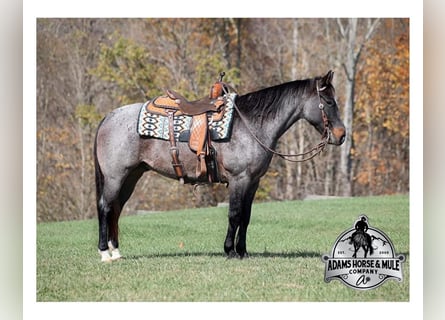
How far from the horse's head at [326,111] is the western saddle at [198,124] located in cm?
104

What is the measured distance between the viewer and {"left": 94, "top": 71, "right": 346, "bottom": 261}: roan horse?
357 inches

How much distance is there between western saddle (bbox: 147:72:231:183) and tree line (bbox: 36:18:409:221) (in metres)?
7.48

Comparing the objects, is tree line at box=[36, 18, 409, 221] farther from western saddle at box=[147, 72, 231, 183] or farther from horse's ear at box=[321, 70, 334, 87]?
horse's ear at box=[321, 70, 334, 87]

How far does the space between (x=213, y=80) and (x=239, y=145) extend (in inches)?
327

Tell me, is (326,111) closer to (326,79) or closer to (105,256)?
(326,79)

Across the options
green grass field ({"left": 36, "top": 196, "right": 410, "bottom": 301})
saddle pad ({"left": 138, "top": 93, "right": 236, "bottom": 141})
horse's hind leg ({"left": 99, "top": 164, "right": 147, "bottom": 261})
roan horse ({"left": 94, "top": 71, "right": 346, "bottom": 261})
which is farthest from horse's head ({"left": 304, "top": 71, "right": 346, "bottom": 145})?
horse's hind leg ({"left": 99, "top": 164, "right": 147, "bottom": 261})

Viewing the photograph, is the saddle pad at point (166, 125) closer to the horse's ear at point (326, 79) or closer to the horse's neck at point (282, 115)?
the horse's neck at point (282, 115)

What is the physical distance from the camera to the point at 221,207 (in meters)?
15.1

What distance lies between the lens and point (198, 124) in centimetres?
910

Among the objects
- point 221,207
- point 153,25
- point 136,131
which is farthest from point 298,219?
point 153,25

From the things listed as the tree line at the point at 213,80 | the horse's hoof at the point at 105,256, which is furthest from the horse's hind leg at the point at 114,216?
the tree line at the point at 213,80

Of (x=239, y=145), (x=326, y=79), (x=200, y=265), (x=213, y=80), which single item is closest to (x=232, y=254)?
(x=200, y=265)

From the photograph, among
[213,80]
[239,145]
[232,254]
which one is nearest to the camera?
[239,145]

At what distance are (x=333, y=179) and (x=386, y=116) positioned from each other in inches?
74.0
